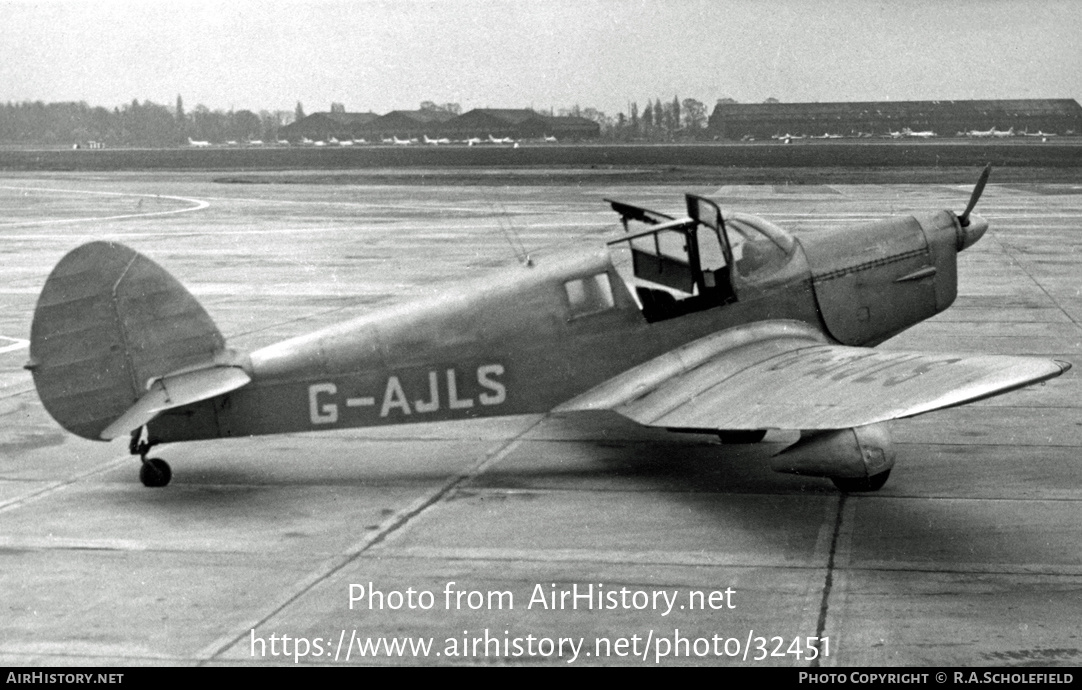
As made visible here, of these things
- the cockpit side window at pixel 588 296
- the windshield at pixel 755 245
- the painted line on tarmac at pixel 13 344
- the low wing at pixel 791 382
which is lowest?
the painted line on tarmac at pixel 13 344

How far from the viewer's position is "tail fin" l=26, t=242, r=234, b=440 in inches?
346

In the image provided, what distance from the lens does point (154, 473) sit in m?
9.32

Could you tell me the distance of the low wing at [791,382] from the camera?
7535 millimetres

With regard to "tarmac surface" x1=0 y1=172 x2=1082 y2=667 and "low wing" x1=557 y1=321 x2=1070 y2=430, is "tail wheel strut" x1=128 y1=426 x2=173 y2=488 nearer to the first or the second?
"tarmac surface" x1=0 y1=172 x2=1082 y2=667

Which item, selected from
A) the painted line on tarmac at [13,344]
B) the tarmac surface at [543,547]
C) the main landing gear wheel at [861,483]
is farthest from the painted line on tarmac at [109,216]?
the main landing gear wheel at [861,483]

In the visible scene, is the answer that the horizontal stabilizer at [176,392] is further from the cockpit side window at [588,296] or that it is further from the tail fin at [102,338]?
the cockpit side window at [588,296]

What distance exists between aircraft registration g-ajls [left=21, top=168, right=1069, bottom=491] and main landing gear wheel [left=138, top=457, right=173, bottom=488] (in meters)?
0.01

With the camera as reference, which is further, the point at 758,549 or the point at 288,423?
the point at 288,423

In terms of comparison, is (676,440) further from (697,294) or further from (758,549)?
(758,549)

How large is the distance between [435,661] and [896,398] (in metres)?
3.21

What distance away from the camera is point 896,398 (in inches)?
302

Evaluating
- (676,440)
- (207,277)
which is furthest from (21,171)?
(676,440)

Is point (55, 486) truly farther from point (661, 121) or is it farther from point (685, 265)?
point (661, 121)

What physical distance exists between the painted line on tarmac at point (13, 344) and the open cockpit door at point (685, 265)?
900 centimetres
